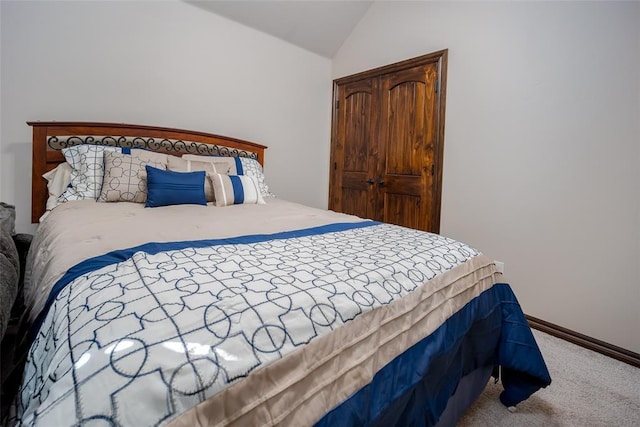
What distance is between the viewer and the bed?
18.4 inches

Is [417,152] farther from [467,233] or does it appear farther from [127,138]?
[127,138]

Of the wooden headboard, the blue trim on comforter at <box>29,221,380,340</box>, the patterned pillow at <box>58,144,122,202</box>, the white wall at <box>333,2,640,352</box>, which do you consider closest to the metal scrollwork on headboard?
the wooden headboard

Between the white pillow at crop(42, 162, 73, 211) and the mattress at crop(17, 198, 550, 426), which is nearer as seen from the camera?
the mattress at crop(17, 198, 550, 426)

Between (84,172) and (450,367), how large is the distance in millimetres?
2240

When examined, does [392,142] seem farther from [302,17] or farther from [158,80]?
[158,80]

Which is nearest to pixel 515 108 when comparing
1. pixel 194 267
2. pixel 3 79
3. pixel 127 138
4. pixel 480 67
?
pixel 480 67

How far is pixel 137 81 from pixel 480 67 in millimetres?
2652

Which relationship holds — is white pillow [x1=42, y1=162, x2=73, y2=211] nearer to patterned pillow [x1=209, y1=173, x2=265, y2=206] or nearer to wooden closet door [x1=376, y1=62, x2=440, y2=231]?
patterned pillow [x1=209, y1=173, x2=265, y2=206]

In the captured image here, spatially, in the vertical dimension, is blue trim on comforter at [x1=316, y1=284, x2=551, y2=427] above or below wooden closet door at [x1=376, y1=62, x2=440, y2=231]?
below

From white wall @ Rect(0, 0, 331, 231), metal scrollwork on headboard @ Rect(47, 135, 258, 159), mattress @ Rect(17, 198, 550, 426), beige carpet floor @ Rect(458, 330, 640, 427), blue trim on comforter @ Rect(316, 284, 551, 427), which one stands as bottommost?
beige carpet floor @ Rect(458, 330, 640, 427)

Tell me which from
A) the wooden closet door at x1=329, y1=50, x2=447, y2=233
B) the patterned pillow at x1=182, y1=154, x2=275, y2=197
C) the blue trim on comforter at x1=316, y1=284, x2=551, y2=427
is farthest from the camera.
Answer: the wooden closet door at x1=329, y1=50, x2=447, y2=233

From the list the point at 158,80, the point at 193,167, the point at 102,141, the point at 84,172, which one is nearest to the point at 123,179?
the point at 84,172

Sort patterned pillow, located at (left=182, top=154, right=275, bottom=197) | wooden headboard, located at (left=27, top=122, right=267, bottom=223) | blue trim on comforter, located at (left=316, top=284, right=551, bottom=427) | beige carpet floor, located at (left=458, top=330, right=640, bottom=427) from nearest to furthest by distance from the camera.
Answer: blue trim on comforter, located at (left=316, top=284, right=551, bottom=427), beige carpet floor, located at (left=458, top=330, right=640, bottom=427), wooden headboard, located at (left=27, top=122, right=267, bottom=223), patterned pillow, located at (left=182, top=154, right=275, bottom=197)

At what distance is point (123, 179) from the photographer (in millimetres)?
1921
